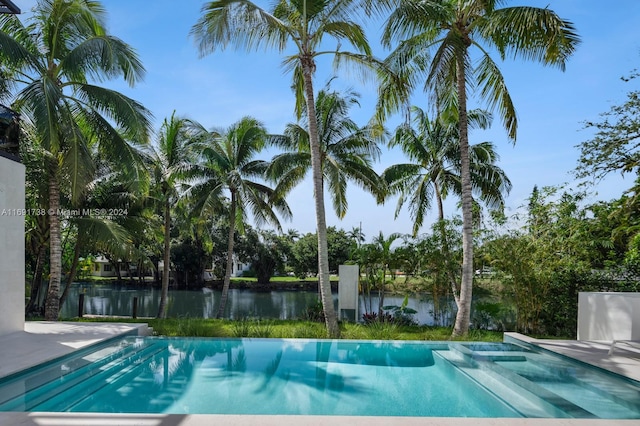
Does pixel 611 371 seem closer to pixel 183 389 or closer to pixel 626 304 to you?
pixel 626 304

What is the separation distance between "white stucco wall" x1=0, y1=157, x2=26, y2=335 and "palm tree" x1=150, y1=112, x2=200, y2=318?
6.63m

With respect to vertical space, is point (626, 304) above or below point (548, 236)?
below

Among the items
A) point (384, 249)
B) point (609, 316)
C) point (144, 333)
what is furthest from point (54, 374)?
point (384, 249)

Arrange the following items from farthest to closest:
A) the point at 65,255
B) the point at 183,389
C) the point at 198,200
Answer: the point at 65,255 < the point at 198,200 < the point at 183,389

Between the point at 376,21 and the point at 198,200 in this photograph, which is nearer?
the point at 376,21

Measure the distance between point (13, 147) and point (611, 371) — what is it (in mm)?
10759

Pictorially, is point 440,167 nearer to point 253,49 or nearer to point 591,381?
point 253,49

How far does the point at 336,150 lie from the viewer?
48.3ft

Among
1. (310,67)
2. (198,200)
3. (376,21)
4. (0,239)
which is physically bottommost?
(0,239)

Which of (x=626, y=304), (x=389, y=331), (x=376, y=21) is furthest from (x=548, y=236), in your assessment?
(x=376, y=21)

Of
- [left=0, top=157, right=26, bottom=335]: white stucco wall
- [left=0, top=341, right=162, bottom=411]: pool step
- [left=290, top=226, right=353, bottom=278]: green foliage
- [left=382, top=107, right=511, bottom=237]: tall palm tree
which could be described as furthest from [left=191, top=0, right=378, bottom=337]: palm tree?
[left=290, top=226, right=353, bottom=278]: green foliage

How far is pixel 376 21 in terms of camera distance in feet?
29.9

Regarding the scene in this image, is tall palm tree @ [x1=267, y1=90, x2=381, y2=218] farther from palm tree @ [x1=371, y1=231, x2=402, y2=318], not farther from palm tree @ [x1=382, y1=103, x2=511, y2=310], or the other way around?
palm tree @ [x1=371, y1=231, x2=402, y2=318]

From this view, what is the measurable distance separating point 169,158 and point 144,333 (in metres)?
8.01
